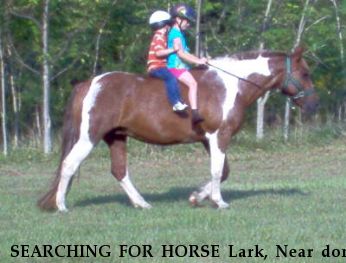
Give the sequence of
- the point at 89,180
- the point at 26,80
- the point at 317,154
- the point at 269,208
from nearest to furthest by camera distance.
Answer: the point at 269,208 → the point at 89,180 → the point at 317,154 → the point at 26,80

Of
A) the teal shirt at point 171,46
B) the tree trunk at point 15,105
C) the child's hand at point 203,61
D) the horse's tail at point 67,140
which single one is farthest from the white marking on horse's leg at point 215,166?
the tree trunk at point 15,105

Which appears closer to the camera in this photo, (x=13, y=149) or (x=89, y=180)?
(x=89, y=180)

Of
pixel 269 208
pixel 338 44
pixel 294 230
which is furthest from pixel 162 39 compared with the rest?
pixel 338 44

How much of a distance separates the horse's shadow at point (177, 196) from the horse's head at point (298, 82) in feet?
4.64

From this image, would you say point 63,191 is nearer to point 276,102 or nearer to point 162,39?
point 162,39

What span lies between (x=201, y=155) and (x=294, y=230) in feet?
35.9

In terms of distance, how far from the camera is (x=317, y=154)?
886 inches

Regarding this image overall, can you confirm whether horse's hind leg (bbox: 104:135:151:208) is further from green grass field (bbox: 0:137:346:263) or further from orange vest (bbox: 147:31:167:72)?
orange vest (bbox: 147:31:167:72)

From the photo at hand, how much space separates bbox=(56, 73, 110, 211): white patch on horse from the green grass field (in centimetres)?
41

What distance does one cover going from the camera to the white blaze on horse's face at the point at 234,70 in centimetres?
1416

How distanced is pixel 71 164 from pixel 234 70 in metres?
2.50

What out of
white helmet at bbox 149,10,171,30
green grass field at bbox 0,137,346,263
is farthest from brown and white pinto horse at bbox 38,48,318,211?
white helmet at bbox 149,10,171,30

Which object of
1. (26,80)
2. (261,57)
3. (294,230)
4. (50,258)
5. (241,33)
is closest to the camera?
(50,258)

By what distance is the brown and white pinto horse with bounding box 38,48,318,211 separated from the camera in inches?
551
